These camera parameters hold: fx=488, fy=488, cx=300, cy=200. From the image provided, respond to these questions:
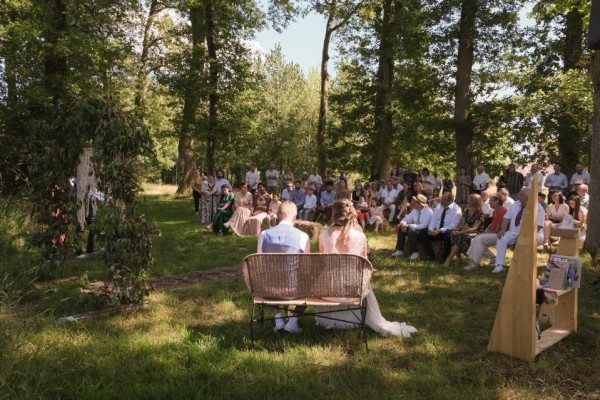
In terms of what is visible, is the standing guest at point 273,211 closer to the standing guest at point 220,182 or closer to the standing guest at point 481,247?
the standing guest at point 220,182

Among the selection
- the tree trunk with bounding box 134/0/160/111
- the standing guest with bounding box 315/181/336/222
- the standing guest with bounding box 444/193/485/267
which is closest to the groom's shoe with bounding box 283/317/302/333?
the standing guest with bounding box 444/193/485/267

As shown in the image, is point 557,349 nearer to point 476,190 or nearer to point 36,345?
point 36,345

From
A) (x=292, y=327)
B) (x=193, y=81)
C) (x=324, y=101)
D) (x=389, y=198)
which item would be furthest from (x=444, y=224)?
(x=324, y=101)

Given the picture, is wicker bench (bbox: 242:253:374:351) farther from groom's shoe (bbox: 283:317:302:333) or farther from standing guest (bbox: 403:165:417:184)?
standing guest (bbox: 403:165:417:184)

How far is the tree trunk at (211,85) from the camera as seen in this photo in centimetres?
1964

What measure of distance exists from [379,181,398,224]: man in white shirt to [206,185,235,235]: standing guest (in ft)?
15.0

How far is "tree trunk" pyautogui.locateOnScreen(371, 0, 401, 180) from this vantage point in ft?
62.3

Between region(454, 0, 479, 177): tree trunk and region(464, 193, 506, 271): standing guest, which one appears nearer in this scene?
region(464, 193, 506, 271): standing guest

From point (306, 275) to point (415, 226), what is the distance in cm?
540

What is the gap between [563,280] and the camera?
5070 mm

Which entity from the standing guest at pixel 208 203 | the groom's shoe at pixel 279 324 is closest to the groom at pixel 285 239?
the groom's shoe at pixel 279 324

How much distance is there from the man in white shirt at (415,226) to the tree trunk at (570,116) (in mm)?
9445

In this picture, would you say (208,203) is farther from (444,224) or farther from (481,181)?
(481,181)

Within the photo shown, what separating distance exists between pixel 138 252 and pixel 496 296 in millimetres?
4694
